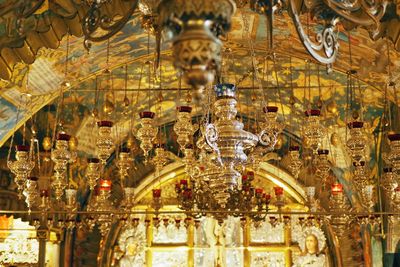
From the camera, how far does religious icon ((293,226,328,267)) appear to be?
18.5m

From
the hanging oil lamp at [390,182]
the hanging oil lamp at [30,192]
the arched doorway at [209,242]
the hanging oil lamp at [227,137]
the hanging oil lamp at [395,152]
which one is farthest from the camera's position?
the arched doorway at [209,242]

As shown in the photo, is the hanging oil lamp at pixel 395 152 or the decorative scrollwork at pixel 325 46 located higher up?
the hanging oil lamp at pixel 395 152

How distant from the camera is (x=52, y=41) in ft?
24.4

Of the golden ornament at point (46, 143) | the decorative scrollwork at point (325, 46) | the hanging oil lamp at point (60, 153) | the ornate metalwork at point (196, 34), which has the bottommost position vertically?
the ornate metalwork at point (196, 34)

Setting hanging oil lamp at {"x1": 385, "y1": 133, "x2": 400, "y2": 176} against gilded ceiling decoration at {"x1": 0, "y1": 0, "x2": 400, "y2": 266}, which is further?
hanging oil lamp at {"x1": 385, "y1": 133, "x2": 400, "y2": 176}

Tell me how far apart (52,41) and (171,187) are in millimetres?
12061

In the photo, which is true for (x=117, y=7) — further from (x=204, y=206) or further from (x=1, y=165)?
(x=1, y=165)

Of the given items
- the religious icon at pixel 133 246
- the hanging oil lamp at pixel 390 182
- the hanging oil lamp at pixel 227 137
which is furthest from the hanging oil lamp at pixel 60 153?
the religious icon at pixel 133 246

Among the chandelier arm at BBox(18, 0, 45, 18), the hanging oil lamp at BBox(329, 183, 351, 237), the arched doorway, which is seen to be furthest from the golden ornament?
the chandelier arm at BBox(18, 0, 45, 18)

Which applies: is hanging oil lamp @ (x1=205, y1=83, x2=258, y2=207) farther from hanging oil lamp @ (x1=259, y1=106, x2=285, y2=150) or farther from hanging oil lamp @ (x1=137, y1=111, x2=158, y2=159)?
hanging oil lamp @ (x1=137, y1=111, x2=158, y2=159)

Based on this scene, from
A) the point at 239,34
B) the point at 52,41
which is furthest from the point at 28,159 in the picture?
the point at 239,34

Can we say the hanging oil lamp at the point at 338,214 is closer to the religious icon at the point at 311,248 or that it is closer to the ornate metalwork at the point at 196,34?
the religious icon at the point at 311,248

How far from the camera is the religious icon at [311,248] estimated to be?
1855cm

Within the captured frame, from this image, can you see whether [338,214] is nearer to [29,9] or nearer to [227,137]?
[227,137]
